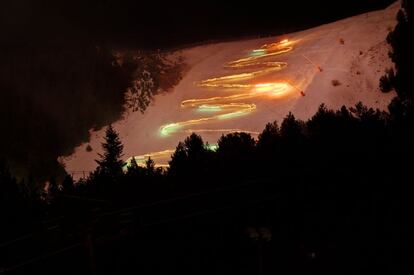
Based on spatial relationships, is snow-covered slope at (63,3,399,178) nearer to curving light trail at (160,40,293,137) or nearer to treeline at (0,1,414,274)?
curving light trail at (160,40,293,137)

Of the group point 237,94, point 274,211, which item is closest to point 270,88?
point 237,94

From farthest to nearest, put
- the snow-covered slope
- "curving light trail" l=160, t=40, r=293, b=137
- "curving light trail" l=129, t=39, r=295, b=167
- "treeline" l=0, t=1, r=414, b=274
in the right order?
"curving light trail" l=160, t=40, r=293, b=137, "curving light trail" l=129, t=39, r=295, b=167, the snow-covered slope, "treeline" l=0, t=1, r=414, b=274

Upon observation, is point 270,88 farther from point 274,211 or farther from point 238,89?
point 274,211

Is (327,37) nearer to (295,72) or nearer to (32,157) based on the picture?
(295,72)

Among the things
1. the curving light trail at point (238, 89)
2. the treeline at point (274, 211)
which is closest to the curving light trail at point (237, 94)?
the curving light trail at point (238, 89)

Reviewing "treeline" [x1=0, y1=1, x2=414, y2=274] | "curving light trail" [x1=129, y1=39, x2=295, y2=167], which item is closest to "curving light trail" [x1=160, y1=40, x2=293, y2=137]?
"curving light trail" [x1=129, y1=39, x2=295, y2=167]

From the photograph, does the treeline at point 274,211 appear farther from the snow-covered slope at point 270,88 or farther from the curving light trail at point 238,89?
the curving light trail at point 238,89
